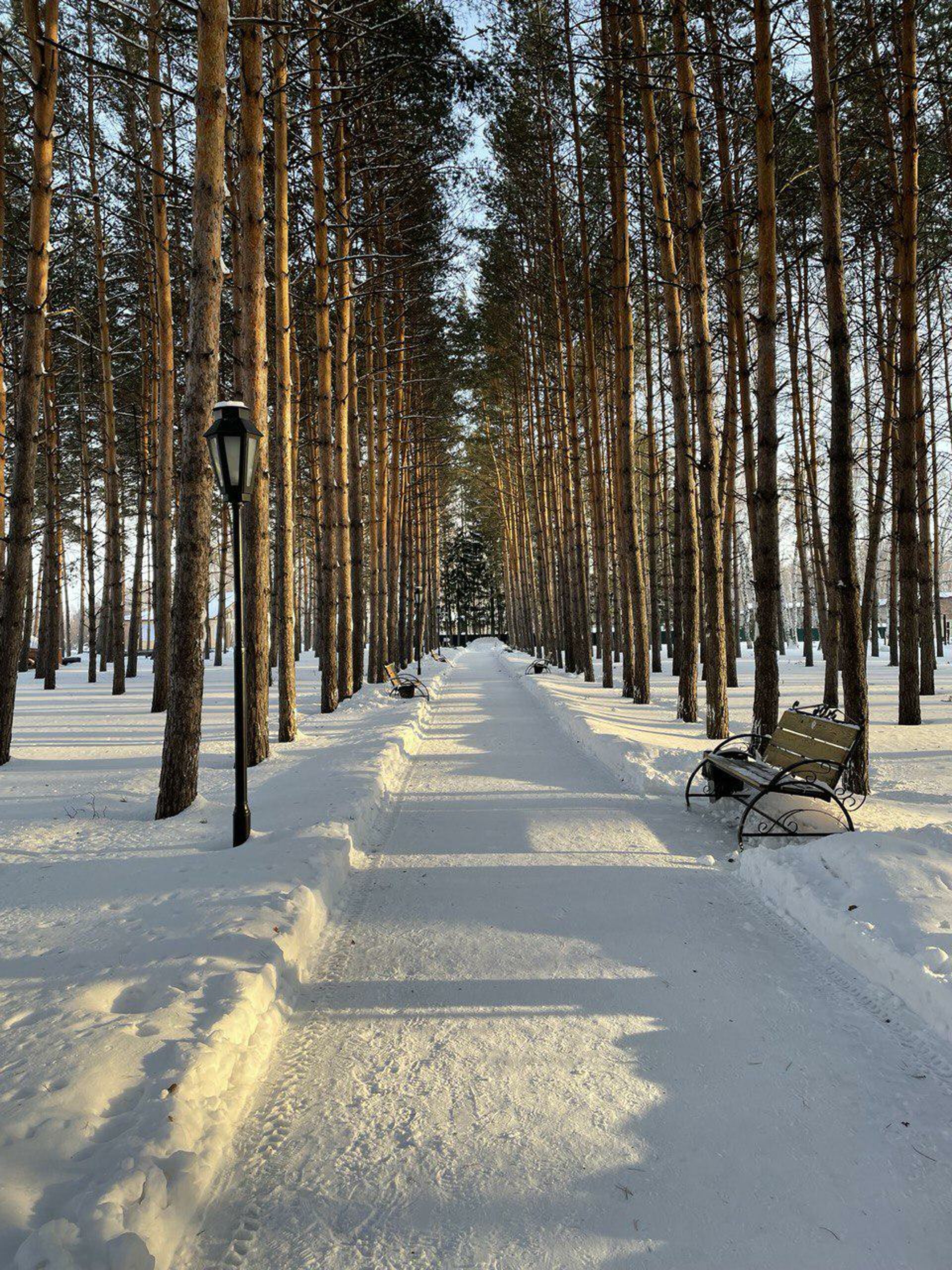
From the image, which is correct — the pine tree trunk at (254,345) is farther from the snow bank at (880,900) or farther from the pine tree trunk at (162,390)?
the snow bank at (880,900)

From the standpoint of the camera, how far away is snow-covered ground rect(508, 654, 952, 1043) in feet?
11.2

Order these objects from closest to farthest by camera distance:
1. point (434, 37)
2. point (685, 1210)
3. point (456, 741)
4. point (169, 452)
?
point (685, 1210) → point (434, 37) → point (456, 741) → point (169, 452)

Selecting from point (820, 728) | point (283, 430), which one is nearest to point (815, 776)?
point (820, 728)

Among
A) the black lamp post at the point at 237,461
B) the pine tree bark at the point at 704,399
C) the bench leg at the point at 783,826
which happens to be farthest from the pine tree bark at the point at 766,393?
the black lamp post at the point at 237,461

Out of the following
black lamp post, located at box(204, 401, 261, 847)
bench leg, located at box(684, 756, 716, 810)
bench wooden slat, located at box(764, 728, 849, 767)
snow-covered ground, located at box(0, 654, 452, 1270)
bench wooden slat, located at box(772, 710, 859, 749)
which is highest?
black lamp post, located at box(204, 401, 261, 847)

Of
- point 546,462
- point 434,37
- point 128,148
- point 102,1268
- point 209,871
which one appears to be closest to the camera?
point 102,1268

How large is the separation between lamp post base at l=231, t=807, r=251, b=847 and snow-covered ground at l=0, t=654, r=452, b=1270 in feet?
0.29

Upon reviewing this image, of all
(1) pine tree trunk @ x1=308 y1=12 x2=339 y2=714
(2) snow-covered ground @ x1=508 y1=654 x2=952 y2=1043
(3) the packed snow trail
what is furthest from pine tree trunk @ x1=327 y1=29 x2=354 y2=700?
(3) the packed snow trail

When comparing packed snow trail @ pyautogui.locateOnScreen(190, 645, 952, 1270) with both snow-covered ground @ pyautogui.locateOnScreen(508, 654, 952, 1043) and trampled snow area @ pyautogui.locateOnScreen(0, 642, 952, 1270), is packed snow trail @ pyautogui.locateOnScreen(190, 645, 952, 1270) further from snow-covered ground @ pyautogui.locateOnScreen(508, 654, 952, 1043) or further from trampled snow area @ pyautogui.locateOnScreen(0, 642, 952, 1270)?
snow-covered ground @ pyautogui.locateOnScreen(508, 654, 952, 1043)

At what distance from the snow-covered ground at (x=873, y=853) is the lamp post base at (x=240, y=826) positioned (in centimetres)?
337

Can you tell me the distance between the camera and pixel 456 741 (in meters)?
10.8

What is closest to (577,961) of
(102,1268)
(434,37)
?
(102,1268)

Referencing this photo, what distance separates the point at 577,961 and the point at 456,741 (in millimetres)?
7232

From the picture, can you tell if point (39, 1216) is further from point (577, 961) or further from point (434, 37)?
point (434, 37)
